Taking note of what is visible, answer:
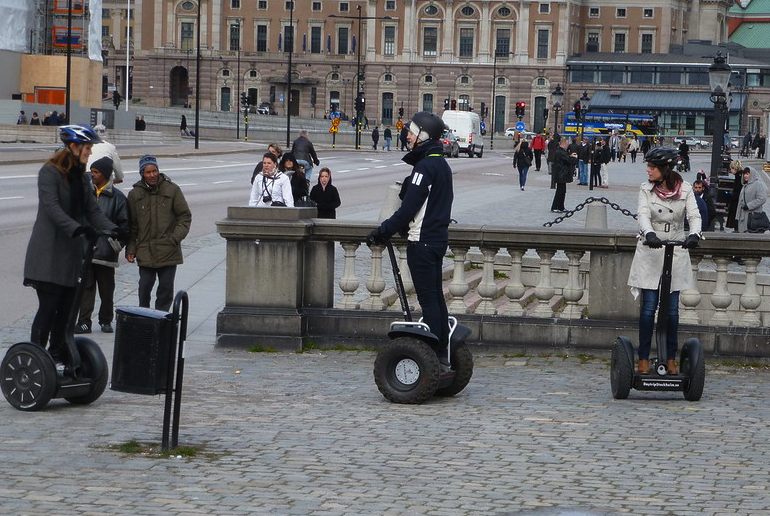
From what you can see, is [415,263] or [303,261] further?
[303,261]

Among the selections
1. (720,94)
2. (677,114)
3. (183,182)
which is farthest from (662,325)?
(677,114)

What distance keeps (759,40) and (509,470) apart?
17097cm

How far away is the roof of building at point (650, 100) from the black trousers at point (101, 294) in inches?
5050

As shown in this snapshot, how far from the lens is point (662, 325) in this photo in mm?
10344

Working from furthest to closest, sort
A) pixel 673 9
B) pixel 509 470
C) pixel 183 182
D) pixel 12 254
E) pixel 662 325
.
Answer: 1. pixel 673 9
2. pixel 183 182
3. pixel 12 254
4. pixel 662 325
5. pixel 509 470

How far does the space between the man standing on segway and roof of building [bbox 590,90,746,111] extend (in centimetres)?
13113

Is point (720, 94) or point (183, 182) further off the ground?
point (720, 94)

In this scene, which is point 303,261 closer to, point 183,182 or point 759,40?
point 183,182

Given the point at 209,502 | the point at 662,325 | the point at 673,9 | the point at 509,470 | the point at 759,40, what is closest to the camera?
the point at 209,502

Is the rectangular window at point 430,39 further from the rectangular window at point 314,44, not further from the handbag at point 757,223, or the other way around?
the handbag at point 757,223

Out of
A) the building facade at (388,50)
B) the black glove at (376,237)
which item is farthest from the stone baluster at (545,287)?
the building facade at (388,50)

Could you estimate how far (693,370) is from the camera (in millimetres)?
10273

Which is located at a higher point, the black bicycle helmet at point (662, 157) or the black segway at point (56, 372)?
the black bicycle helmet at point (662, 157)

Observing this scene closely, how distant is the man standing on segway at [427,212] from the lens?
9.93 meters
